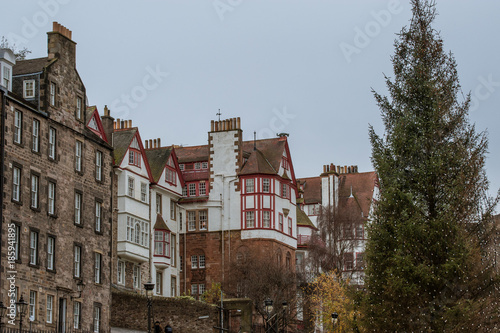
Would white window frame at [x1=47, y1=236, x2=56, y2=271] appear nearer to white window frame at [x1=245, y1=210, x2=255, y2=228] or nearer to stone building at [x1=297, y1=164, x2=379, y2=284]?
white window frame at [x1=245, y1=210, x2=255, y2=228]

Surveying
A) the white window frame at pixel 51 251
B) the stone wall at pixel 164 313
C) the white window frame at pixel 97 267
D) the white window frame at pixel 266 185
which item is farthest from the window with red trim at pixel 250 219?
the white window frame at pixel 51 251

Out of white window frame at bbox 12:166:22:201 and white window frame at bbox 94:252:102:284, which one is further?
white window frame at bbox 94:252:102:284

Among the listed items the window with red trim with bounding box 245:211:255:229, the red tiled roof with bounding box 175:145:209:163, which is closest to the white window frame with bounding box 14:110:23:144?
the window with red trim with bounding box 245:211:255:229

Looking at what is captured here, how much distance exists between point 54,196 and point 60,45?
8.65 meters

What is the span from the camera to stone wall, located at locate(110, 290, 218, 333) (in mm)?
59750

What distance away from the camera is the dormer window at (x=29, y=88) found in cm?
5281

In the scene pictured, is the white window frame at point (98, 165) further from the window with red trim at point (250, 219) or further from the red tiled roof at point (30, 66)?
the window with red trim at point (250, 219)

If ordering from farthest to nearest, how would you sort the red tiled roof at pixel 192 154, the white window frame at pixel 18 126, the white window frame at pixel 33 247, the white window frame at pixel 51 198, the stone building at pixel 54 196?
the red tiled roof at pixel 192 154 < the white window frame at pixel 51 198 < the white window frame at pixel 33 247 < the white window frame at pixel 18 126 < the stone building at pixel 54 196

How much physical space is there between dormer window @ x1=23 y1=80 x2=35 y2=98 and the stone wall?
14.4 metres

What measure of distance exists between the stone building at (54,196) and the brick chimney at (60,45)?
0.18 feet

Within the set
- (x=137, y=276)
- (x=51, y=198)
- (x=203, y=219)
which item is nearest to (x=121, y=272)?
(x=137, y=276)

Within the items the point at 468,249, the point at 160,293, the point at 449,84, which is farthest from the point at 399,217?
the point at 160,293

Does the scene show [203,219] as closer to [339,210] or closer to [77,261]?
[339,210]

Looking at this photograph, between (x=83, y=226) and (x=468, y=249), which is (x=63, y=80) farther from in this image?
(x=468, y=249)
